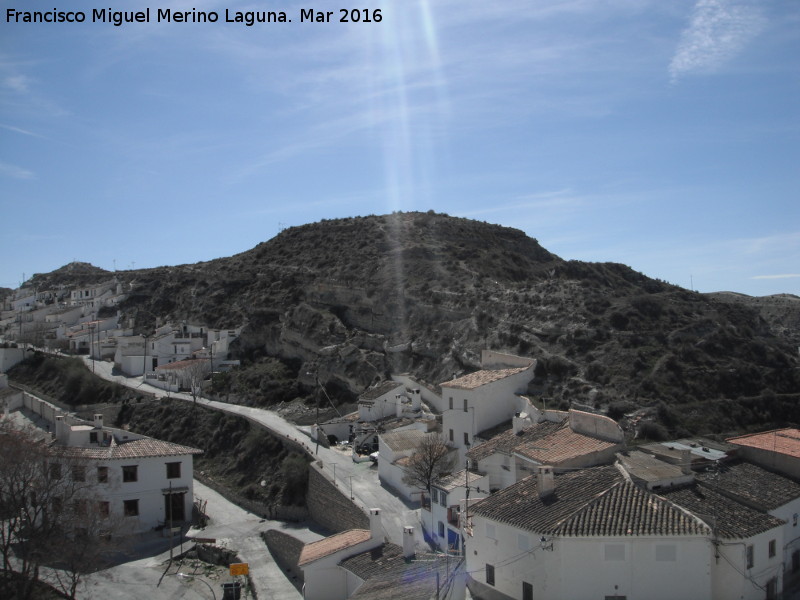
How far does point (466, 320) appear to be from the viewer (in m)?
44.0

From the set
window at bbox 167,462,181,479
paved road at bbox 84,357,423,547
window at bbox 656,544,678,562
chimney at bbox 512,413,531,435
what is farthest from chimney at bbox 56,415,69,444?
window at bbox 656,544,678,562

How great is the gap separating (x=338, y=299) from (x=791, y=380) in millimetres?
33701

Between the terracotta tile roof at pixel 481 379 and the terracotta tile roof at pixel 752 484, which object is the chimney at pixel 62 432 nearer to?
the terracotta tile roof at pixel 481 379

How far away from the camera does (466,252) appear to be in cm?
6228

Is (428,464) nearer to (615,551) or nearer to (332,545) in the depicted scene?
(332,545)

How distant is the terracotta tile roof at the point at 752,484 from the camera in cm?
1798

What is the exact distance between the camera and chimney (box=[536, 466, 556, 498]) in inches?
706

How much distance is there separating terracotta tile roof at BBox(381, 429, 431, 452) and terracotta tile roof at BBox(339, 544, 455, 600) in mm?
6925

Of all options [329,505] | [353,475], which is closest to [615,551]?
[329,505]

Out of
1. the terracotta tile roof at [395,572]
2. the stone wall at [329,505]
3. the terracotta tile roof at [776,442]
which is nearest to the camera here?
the terracotta tile roof at [395,572]

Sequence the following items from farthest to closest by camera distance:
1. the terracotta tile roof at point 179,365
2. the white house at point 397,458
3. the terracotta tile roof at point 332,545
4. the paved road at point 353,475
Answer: the terracotta tile roof at point 179,365 → the white house at point 397,458 → the paved road at point 353,475 → the terracotta tile roof at point 332,545

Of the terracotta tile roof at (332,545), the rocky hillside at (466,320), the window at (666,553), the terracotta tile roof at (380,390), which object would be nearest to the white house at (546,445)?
the terracotta tile roof at (332,545)

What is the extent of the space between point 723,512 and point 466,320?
28.0 metres

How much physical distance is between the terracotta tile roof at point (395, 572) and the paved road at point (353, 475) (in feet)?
5.26
